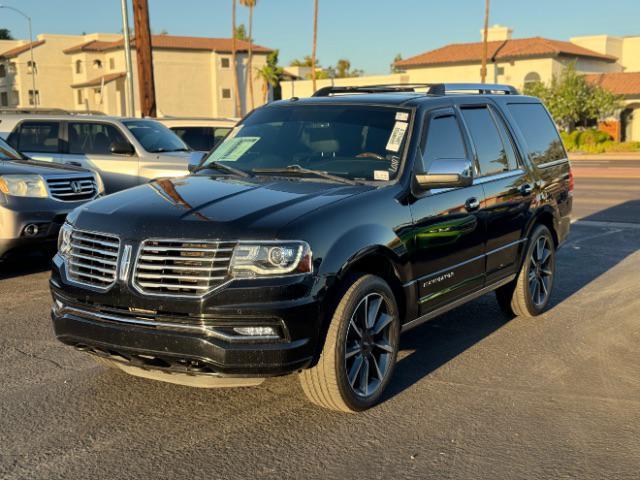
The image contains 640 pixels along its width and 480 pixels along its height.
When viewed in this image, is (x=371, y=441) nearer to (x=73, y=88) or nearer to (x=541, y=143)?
(x=541, y=143)

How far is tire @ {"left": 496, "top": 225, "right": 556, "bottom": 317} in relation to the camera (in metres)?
6.71

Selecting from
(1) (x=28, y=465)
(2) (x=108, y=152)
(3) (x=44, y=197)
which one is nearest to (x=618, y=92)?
(2) (x=108, y=152)

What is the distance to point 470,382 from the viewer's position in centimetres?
517

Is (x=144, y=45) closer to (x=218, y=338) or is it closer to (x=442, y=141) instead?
(x=442, y=141)

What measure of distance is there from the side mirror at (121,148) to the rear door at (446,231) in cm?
714

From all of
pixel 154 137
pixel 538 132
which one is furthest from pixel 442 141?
pixel 154 137

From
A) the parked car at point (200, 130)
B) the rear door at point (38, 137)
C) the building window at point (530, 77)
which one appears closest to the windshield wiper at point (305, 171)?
the rear door at point (38, 137)

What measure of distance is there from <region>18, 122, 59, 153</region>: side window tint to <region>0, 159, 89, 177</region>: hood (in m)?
3.21

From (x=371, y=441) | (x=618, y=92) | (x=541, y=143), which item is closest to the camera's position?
(x=371, y=441)

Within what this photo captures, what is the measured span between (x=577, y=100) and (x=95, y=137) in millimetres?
42456

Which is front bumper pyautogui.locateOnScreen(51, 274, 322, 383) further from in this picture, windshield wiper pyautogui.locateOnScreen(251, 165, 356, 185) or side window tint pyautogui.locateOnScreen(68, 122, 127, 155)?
Answer: side window tint pyautogui.locateOnScreen(68, 122, 127, 155)

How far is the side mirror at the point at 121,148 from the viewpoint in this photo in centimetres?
1165

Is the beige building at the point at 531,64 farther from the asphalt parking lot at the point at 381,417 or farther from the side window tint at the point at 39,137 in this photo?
the asphalt parking lot at the point at 381,417

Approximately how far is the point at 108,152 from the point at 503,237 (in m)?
8.17
